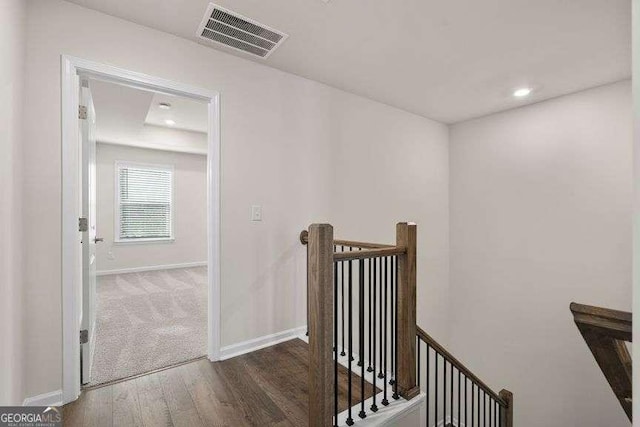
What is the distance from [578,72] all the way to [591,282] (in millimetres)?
2179

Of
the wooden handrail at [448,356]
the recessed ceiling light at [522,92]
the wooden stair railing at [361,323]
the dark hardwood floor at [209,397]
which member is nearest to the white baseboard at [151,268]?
the dark hardwood floor at [209,397]

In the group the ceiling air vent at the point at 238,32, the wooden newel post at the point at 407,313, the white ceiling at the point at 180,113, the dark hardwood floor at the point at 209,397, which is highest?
the white ceiling at the point at 180,113

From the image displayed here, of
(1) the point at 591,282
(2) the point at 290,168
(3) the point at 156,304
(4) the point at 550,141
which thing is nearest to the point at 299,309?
(2) the point at 290,168

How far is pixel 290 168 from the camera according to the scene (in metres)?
2.77

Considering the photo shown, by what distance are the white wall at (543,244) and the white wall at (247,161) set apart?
1011mm

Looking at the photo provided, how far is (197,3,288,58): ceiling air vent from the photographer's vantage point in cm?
198

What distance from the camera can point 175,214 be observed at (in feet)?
20.1

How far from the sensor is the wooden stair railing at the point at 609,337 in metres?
0.81

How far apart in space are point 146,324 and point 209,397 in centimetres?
165

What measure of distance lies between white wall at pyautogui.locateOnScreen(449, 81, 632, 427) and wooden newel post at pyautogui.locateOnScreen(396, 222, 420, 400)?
2.65m

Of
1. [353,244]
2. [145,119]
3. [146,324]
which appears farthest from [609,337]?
[145,119]

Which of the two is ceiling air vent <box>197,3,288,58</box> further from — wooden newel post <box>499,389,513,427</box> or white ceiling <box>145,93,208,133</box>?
wooden newel post <box>499,389,513,427</box>

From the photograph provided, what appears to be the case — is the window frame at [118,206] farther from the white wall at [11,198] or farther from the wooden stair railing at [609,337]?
the wooden stair railing at [609,337]

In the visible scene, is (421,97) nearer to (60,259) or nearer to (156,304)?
(60,259)
